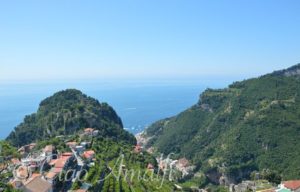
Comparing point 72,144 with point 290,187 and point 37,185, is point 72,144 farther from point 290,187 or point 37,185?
point 290,187

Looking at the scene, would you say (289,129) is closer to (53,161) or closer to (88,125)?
(88,125)

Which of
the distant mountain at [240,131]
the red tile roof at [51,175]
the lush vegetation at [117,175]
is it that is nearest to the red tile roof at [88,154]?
the lush vegetation at [117,175]

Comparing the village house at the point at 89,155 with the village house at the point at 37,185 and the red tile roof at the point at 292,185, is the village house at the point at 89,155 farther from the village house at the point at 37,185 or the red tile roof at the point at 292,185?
the red tile roof at the point at 292,185

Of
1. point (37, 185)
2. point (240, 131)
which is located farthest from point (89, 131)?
point (240, 131)

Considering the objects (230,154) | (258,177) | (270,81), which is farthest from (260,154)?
(270,81)

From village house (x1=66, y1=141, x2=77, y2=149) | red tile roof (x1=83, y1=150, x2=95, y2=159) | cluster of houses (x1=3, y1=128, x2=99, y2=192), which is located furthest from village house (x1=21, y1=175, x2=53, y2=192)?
village house (x1=66, y1=141, x2=77, y2=149)

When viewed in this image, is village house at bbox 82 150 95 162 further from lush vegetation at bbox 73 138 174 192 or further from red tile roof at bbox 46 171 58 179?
red tile roof at bbox 46 171 58 179
